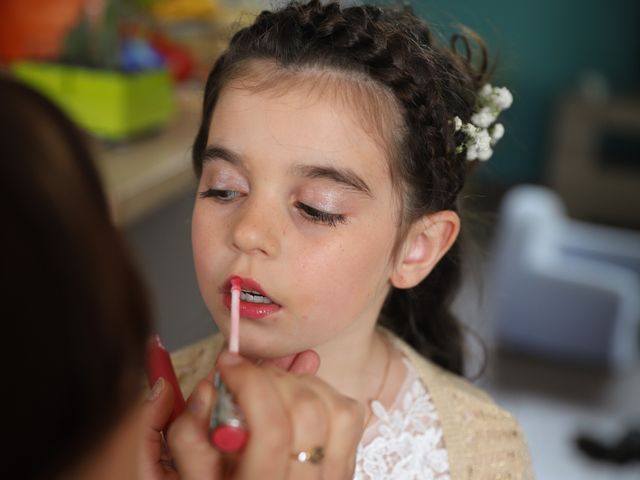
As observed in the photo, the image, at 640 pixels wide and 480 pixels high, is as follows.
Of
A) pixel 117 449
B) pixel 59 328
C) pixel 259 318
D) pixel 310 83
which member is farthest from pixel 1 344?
pixel 310 83

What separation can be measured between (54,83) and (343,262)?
1.40m

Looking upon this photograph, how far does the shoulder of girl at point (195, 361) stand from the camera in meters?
1.24

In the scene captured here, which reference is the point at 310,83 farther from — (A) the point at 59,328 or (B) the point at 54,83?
(B) the point at 54,83

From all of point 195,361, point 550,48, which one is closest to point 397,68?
point 195,361

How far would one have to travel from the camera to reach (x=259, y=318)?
1001 mm

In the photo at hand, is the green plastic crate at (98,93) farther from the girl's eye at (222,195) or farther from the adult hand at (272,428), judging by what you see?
the adult hand at (272,428)

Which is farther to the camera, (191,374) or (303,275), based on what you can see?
(191,374)

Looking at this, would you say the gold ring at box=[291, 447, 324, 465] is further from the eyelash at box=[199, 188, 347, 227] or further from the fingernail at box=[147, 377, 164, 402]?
the eyelash at box=[199, 188, 347, 227]

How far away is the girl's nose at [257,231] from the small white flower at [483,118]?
15.1 inches

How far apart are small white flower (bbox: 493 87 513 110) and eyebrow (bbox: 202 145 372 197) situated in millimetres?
300

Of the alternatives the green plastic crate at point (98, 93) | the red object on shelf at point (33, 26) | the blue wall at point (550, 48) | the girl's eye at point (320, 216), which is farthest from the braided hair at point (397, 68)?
the blue wall at point (550, 48)

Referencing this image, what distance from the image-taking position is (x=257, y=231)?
972mm

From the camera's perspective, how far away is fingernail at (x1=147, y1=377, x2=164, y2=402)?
36.0 inches

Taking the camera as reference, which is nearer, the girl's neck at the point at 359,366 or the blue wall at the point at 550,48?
the girl's neck at the point at 359,366
